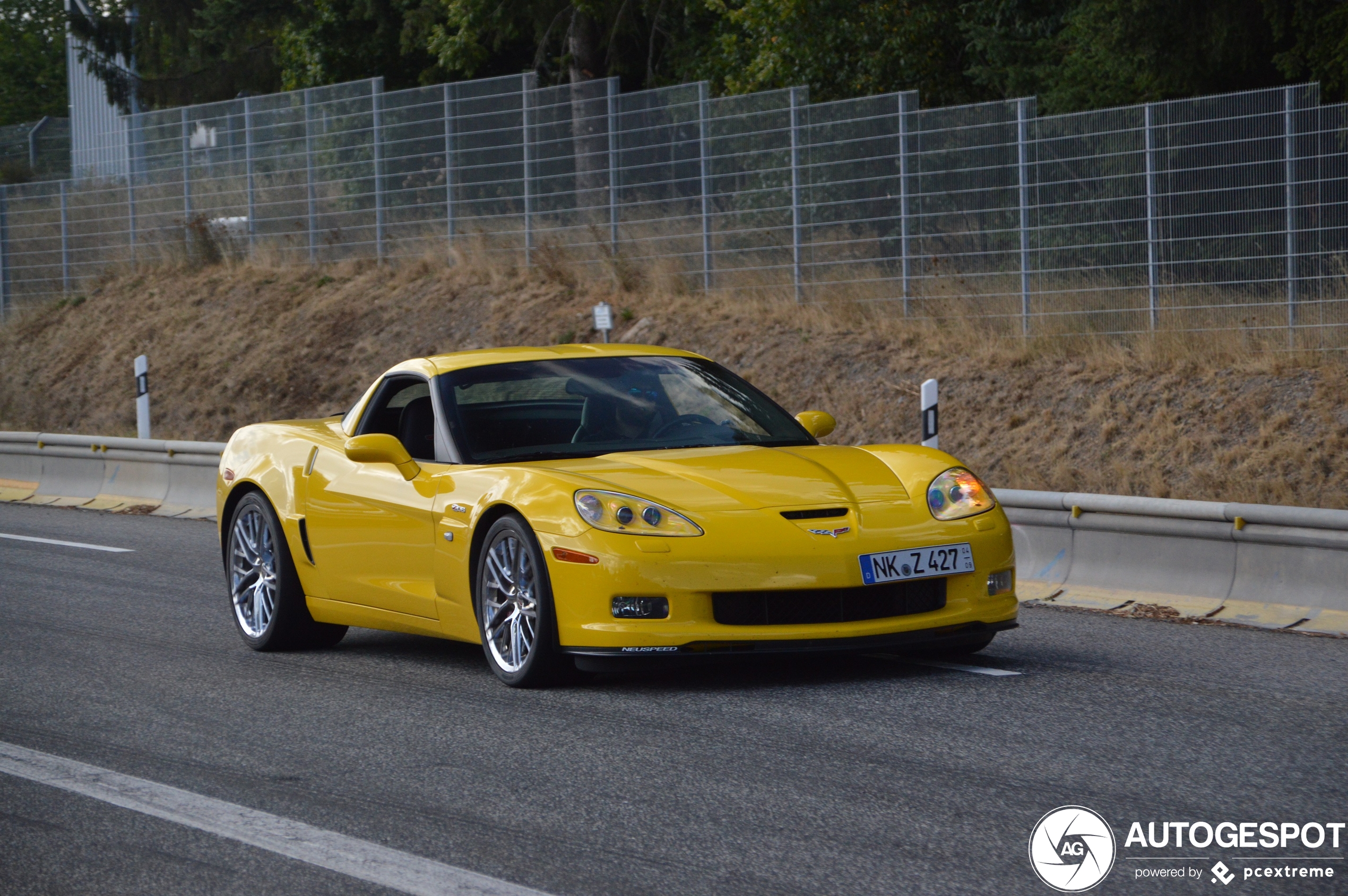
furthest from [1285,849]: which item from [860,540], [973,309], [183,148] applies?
[183,148]

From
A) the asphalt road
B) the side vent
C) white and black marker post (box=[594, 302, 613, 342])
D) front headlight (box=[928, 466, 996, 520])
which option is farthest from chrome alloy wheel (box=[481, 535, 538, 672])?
white and black marker post (box=[594, 302, 613, 342])

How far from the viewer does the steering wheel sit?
7516 millimetres

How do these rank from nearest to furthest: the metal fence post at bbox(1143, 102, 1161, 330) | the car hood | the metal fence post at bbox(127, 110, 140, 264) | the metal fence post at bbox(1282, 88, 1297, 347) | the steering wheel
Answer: the car hood, the steering wheel, the metal fence post at bbox(1282, 88, 1297, 347), the metal fence post at bbox(1143, 102, 1161, 330), the metal fence post at bbox(127, 110, 140, 264)

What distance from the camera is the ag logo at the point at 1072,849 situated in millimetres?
4082

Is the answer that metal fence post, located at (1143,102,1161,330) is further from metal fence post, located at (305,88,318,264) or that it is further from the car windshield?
metal fence post, located at (305,88,318,264)

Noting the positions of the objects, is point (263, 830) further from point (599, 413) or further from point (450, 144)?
point (450, 144)

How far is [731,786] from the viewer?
16.7ft

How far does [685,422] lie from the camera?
7.60 m

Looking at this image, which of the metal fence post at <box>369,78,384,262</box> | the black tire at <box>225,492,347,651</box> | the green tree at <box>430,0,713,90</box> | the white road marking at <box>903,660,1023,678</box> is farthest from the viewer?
the green tree at <box>430,0,713,90</box>

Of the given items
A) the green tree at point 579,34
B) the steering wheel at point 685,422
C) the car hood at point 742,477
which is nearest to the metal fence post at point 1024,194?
the steering wheel at point 685,422

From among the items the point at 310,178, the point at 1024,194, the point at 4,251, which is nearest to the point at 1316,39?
the point at 1024,194

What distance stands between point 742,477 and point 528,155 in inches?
601

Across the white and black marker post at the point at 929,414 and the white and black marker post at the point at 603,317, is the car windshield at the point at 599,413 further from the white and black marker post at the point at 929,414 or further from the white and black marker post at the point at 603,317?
the white and black marker post at the point at 603,317

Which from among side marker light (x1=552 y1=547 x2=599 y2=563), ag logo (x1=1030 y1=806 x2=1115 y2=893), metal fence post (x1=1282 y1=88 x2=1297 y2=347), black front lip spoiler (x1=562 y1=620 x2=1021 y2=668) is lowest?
ag logo (x1=1030 y1=806 x2=1115 y2=893)
